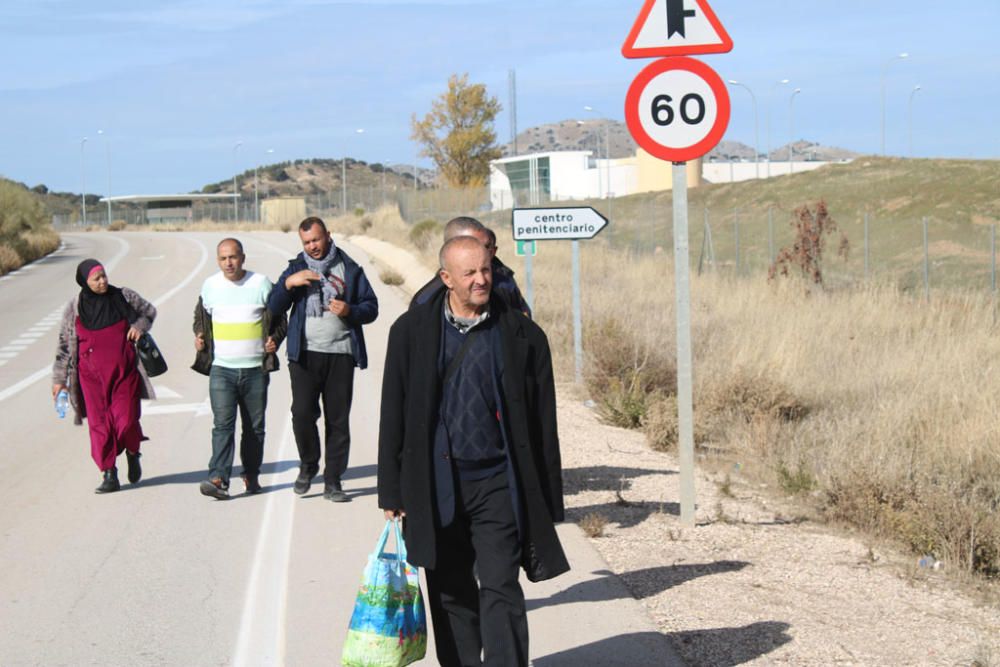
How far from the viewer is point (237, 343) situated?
9164 mm

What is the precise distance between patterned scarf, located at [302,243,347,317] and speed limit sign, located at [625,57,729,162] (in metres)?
2.43

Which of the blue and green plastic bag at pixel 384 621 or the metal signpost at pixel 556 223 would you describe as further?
the metal signpost at pixel 556 223

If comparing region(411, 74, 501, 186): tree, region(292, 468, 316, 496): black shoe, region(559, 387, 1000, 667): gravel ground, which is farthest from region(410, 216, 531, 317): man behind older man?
region(411, 74, 501, 186): tree

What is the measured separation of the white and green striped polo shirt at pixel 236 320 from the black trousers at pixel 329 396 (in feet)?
1.41

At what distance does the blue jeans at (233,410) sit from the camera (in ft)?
30.1

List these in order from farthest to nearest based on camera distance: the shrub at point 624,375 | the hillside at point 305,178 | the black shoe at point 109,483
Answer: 1. the hillside at point 305,178
2. the shrub at point 624,375
3. the black shoe at point 109,483

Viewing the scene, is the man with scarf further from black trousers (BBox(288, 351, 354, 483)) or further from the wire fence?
the wire fence

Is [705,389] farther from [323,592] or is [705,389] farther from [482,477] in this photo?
[482,477]

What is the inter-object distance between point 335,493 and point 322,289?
4.88 feet

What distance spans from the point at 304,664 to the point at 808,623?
241cm

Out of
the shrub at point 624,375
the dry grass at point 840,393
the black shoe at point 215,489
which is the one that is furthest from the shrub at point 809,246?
the black shoe at point 215,489

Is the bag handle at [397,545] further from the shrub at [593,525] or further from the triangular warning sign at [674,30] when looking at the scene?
the triangular warning sign at [674,30]

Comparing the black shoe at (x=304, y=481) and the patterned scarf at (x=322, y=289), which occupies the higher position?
the patterned scarf at (x=322, y=289)

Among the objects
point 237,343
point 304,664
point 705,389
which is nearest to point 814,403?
point 705,389
